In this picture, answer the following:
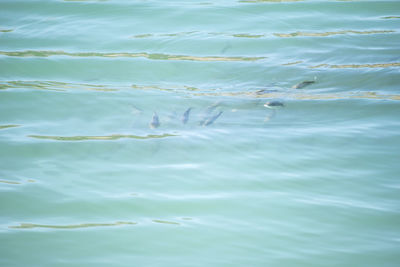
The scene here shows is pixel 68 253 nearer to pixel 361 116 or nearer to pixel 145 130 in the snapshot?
pixel 145 130

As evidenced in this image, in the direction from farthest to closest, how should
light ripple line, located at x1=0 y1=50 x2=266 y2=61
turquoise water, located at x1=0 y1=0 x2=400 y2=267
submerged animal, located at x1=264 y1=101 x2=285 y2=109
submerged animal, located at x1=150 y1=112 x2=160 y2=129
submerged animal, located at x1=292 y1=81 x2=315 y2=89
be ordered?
light ripple line, located at x1=0 y1=50 x2=266 y2=61
submerged animal, located at x1=292 y1=81 x2=315 y2=89
submerged animal, located at x1=264 y1=101 x2=285 y2=109
submerged animal, located at x1=150 y1=112 x2=160 y2=129
turquoise water, located at x1=0 y1=0 x2=400 y2=267

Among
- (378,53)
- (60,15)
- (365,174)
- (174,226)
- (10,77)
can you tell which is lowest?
(174,226)

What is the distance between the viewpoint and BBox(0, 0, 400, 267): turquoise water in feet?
8.59

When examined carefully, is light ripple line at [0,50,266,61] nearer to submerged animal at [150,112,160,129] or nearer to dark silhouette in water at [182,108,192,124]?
dark silhouette in water at [182,108,192,124]

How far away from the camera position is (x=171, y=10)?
6121mm

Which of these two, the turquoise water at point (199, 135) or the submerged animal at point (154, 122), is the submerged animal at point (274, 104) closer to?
the turquoise water at point (199, 135)

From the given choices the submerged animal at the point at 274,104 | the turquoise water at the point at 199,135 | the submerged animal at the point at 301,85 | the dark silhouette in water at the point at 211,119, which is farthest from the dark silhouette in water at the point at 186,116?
the submerged animal at the point at 301,85

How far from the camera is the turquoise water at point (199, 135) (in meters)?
2.62

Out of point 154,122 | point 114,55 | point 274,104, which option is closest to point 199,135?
point 154,122

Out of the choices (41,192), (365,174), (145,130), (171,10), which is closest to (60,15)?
(171,10)

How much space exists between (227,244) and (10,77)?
335cm

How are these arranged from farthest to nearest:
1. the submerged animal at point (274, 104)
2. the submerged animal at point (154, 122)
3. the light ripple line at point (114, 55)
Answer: the light ripple line at point (114, 55)
the submerged animal at point (274, 104)
the submerged animal at point (154, 122)

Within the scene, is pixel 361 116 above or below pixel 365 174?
above

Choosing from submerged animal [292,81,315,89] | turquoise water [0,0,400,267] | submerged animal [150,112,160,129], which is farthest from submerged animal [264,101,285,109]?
submerged animal [150,112,160,129]
